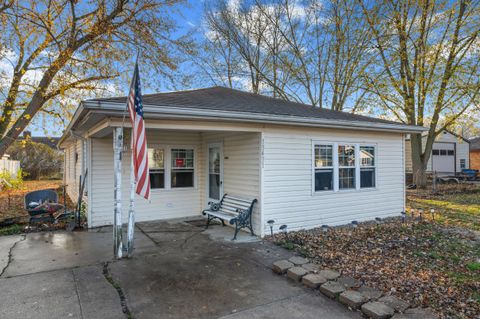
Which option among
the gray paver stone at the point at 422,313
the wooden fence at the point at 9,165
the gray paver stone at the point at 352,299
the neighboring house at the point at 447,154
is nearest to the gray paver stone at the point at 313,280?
the gray paver stone at the point at 352,299

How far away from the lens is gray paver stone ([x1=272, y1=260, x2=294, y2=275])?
14.3 ft

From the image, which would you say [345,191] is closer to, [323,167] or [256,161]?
[323,167]

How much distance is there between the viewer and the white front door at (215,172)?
7.73 meters

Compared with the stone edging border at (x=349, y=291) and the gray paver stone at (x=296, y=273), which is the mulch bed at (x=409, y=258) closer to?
the stone edging border at (x=349, y=291)

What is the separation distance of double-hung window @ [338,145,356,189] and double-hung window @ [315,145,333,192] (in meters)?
0.30

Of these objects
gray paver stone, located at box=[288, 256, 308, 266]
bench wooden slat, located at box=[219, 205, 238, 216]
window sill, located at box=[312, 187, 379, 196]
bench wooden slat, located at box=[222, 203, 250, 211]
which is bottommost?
gray paver stone, located at box=[288, 256, 308, 266]

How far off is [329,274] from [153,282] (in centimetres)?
237

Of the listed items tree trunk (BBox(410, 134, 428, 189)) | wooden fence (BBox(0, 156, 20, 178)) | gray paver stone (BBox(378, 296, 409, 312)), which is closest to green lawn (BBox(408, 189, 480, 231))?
tree trunk (BBox(410, 134, 428, 189))

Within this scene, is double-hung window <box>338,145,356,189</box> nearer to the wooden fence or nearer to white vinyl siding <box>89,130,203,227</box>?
white vinyl siding <box>89,130,203,227</box>

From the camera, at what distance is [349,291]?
141 inches

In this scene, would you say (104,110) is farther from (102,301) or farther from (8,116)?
(8,116)

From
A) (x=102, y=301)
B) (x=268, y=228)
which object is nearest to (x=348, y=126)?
(x=268, y=228)

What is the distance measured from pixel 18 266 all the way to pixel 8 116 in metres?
7.32

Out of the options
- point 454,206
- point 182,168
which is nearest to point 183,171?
point 182,168
